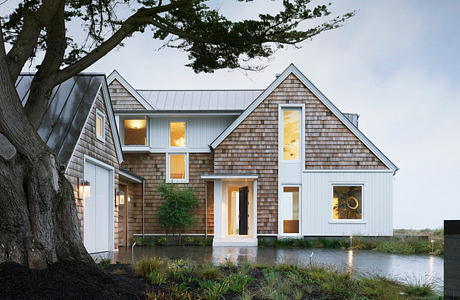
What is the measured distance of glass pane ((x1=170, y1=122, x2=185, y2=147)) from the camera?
21531mm

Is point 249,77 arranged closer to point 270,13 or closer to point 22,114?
point 270,13

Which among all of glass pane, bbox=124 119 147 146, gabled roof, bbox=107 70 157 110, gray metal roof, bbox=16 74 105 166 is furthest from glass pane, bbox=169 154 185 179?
gray metal roof, bbox=16 74 105 166

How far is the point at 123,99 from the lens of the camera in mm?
21766

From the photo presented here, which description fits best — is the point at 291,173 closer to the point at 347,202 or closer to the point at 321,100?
the point at 347,202

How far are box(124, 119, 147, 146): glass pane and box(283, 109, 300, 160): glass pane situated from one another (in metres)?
6.38

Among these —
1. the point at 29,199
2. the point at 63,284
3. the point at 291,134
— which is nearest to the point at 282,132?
the point at 291,134

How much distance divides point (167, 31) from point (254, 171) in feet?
38.5

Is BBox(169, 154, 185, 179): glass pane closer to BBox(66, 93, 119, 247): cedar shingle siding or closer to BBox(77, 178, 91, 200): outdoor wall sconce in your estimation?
BBox(66, 93, 119, 247): cedar shingle siding

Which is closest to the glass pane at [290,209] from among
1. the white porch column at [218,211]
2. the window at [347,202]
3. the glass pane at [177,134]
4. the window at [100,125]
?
the window at [347,202]

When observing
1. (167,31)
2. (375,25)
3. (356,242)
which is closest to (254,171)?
(356,242)

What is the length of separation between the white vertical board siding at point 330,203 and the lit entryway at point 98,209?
8445 millimetres

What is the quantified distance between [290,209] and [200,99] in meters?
7.47

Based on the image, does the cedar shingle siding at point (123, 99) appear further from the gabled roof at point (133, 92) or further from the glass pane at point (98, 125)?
the glass pane at point (98, 125)

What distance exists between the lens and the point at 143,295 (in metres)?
6.09
